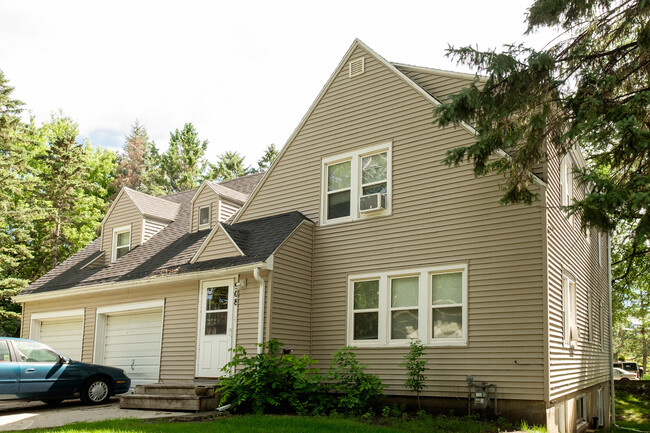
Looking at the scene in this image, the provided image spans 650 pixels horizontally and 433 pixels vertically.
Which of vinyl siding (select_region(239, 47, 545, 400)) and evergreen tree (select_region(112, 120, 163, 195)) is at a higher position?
evergreen tree (select_region(112, 120, 163, 195))

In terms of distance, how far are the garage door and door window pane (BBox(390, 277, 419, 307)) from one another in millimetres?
6397

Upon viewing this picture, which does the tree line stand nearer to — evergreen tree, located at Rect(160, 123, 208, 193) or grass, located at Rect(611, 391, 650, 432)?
evergreen tree, located at Rect(160, 123, 208, 193)

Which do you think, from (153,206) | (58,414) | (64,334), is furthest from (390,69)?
(64,334)

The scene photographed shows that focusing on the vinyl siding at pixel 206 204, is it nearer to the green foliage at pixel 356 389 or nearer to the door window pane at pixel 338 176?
the door window pane at pixel 338 176

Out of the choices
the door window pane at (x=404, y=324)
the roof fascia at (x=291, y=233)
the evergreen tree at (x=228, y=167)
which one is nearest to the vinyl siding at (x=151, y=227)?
the roof fascia at (x=291, y=233)

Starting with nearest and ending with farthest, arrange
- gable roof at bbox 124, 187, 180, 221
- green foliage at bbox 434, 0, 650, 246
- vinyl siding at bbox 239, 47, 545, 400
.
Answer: green foliage at bbox 434, 0, 650, 246, vinyl siding at bbox 239, 47, 545, 400, gable roof at bbox 124, 187, 180, 221

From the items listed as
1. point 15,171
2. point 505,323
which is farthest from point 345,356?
point 15,171

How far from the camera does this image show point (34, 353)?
40.2ft

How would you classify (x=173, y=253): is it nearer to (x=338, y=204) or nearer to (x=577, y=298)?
(x=338, y=204)

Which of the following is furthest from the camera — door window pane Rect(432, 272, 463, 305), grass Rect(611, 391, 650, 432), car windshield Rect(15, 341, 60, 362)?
grass Rect(611, 391, 650, 432)

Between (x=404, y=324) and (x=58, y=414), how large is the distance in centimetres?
696

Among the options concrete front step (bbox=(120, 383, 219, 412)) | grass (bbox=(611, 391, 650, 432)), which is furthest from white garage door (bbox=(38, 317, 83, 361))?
grass (bbox=(611, 391, 650, 432))

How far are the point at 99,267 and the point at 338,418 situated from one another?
11.1m

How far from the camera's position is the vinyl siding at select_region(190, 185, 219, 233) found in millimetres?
17219
